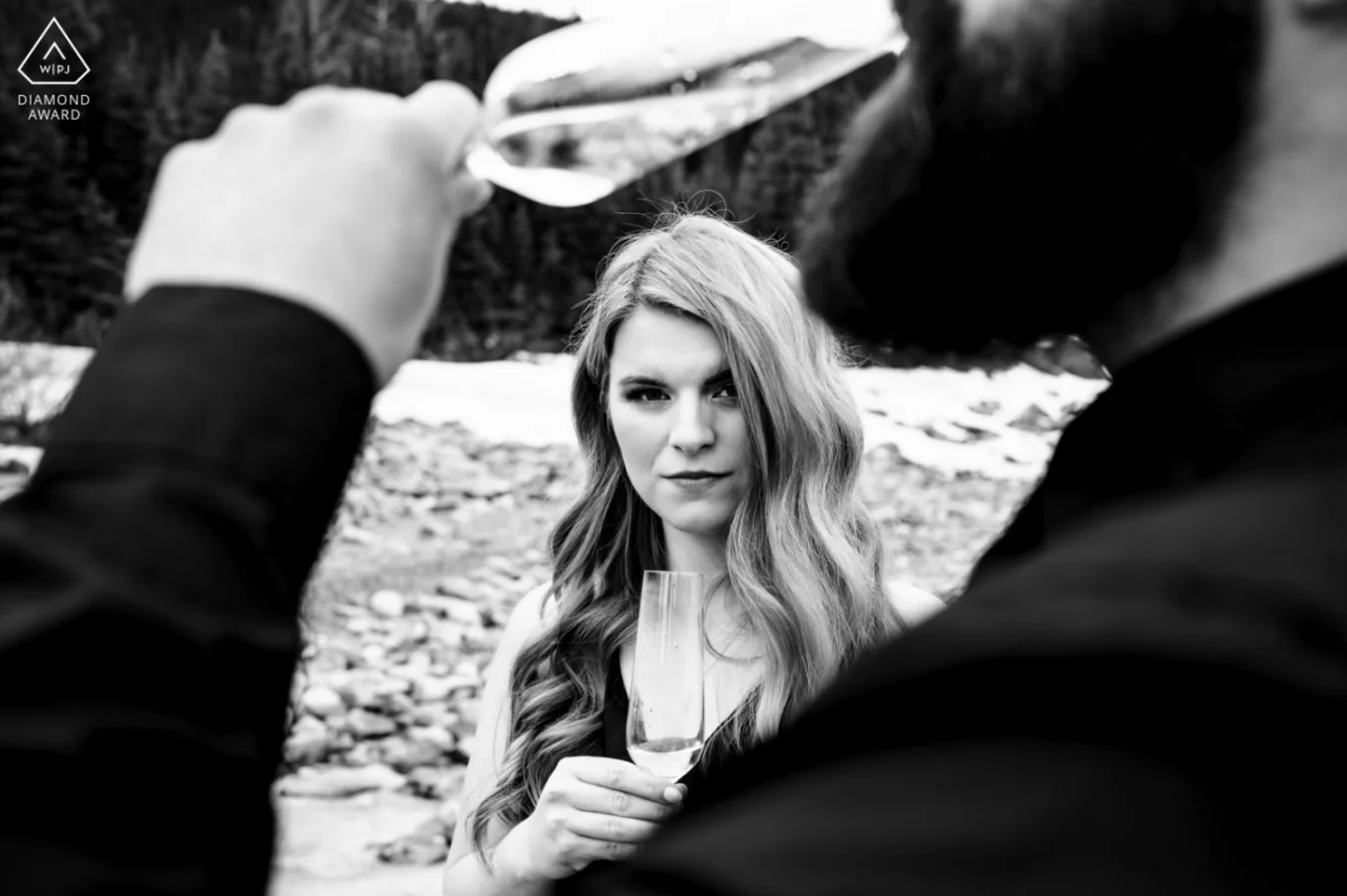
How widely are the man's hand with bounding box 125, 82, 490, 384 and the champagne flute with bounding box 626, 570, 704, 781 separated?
1114 mm

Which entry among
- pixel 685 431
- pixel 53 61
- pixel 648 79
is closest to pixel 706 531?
pixel 685 431

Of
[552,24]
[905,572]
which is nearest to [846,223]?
[905,572]

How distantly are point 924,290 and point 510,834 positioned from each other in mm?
1429

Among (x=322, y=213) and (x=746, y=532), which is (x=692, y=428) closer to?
(x=746, y=532)

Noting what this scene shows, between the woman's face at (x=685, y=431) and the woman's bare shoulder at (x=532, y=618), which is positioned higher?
the woman's face at (x=685, y=431)

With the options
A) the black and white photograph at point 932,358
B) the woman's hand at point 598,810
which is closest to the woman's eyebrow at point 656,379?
the woman's hand at point 598,810

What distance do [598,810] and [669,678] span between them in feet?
0.73

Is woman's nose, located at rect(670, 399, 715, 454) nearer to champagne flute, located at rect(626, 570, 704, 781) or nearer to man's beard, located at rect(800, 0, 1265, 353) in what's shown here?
champagne flute, located at rect(626, 570, 704, 781)

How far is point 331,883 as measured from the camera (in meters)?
4.23

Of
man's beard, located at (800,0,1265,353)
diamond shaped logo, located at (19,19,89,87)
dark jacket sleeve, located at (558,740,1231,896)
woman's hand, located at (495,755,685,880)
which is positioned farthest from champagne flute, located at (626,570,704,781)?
diamond shaped logo, located at (19,19,89,87)

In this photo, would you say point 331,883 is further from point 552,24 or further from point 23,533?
point 552,24

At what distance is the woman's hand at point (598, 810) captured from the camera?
1.75m

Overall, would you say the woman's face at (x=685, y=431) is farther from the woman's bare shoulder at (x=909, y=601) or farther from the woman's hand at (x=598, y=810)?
the woman's hand at (x=598, y=810)

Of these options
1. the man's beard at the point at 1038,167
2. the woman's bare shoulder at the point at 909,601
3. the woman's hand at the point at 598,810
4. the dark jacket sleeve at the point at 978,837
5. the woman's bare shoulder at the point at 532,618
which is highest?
the man's beard at the point at 1038,167
